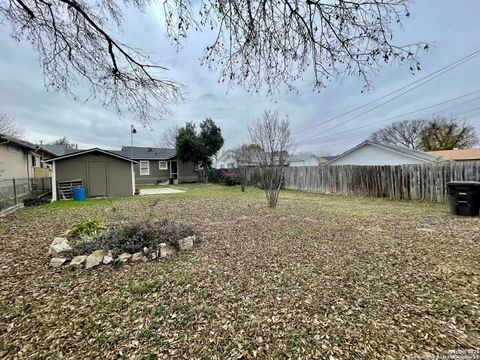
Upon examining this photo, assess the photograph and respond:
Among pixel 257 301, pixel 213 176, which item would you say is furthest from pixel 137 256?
pixel 213 176

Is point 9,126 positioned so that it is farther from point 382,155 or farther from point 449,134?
point 449,134

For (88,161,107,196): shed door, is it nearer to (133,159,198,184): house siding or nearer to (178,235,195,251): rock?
(133,159,198,184): house siding

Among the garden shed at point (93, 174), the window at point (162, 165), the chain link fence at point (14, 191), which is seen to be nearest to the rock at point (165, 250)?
the chain link fence at point (14, 191)

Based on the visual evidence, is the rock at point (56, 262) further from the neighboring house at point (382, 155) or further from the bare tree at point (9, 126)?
the bare tree at point (9, 126)

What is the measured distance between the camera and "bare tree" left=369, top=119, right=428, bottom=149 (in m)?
28.7

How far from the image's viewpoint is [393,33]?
2586 mm

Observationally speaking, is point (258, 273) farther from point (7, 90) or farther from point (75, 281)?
point (7, 90)

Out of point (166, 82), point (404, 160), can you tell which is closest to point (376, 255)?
point (166, 82)

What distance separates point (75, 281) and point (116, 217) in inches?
173

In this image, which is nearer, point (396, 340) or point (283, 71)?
point (396, 340)

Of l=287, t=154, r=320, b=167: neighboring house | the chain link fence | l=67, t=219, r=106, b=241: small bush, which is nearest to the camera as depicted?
l=67, t=219, r=106, b=241: small bush

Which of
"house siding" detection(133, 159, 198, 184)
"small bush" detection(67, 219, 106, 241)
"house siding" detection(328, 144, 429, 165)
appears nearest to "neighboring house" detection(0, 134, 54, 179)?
"small bush" detection(67, 219, 106, 241)

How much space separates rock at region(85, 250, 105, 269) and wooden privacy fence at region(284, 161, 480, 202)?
1143 cm

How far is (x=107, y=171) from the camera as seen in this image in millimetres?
13102
